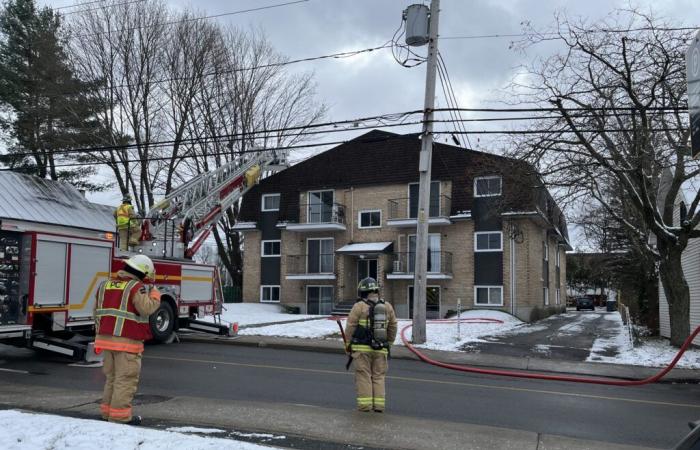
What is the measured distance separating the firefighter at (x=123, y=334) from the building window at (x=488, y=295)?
77.9ft

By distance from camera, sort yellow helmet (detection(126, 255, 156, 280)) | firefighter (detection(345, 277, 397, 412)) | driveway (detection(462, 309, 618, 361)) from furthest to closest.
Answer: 1. driveway (detection(462, 309, 618, 361))
2. firefighter (detection(345, 277, 397, 412))
3. yellow helmet (detection(126, 255, 156, 280))

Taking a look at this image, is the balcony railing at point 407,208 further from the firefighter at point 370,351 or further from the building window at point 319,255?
the firefighter at point 370,351

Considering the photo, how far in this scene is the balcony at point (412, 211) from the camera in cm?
2898

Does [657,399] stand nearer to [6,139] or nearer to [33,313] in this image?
[33,313]

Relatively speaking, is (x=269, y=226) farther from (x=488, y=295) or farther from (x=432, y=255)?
(x=488, y=295)

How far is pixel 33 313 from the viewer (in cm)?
1161

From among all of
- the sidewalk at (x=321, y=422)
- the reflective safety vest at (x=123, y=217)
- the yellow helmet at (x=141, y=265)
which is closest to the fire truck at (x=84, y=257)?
the reflective safety vest at (x=123, y=217)

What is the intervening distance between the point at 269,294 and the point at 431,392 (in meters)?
25.3

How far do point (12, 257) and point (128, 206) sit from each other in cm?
433

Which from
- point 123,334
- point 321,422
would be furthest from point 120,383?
point 321,422

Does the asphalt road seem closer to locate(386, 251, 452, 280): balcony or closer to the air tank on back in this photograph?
the air tank on back

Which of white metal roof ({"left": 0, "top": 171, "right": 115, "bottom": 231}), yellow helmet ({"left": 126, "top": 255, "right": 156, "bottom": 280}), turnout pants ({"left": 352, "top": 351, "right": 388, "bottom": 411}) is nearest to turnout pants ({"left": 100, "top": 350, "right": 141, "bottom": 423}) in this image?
yellow helmet ({"left": 126, "top": 255, "right": 156, "bottom": 280})

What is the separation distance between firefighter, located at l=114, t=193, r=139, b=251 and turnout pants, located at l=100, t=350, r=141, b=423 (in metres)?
9.48

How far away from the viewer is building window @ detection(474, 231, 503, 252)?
93.2ft
